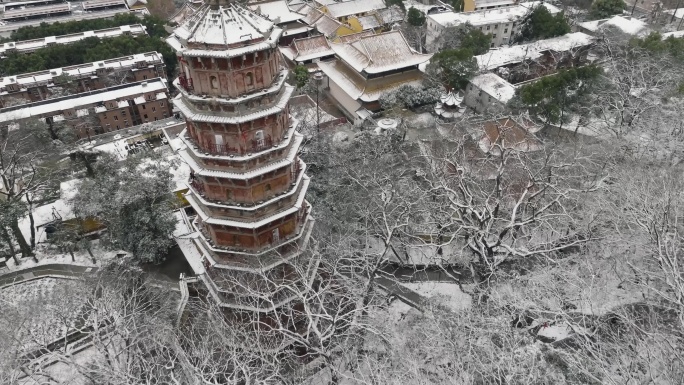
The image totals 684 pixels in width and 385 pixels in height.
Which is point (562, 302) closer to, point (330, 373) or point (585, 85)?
point (330, 373)

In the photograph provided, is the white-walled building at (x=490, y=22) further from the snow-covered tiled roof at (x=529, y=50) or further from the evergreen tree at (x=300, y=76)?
the evergreen tree at (x=300, y=76)

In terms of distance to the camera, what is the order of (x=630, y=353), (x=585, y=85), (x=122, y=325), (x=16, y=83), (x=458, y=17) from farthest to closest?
(x=458, y=17) → (x=16, y=83) → (x=585, y=85) → (x=122, y=325) → (x=630, y=353)

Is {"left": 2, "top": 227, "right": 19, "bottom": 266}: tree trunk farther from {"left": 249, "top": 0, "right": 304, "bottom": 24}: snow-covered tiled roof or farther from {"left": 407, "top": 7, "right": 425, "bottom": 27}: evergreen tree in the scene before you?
{"left": 407, "top": 7, "right": 425, "bottom": 27}: evergreen tree

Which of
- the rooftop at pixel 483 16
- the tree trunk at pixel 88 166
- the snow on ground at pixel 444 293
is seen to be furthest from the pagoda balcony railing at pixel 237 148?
the rooftop at pixel 483 16

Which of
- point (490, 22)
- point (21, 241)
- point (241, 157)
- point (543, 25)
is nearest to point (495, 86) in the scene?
point (490, 22)

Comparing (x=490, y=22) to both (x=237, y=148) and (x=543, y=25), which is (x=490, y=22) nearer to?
(x=543, y=25)

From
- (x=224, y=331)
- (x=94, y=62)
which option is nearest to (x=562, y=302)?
(x=224, y=331)
